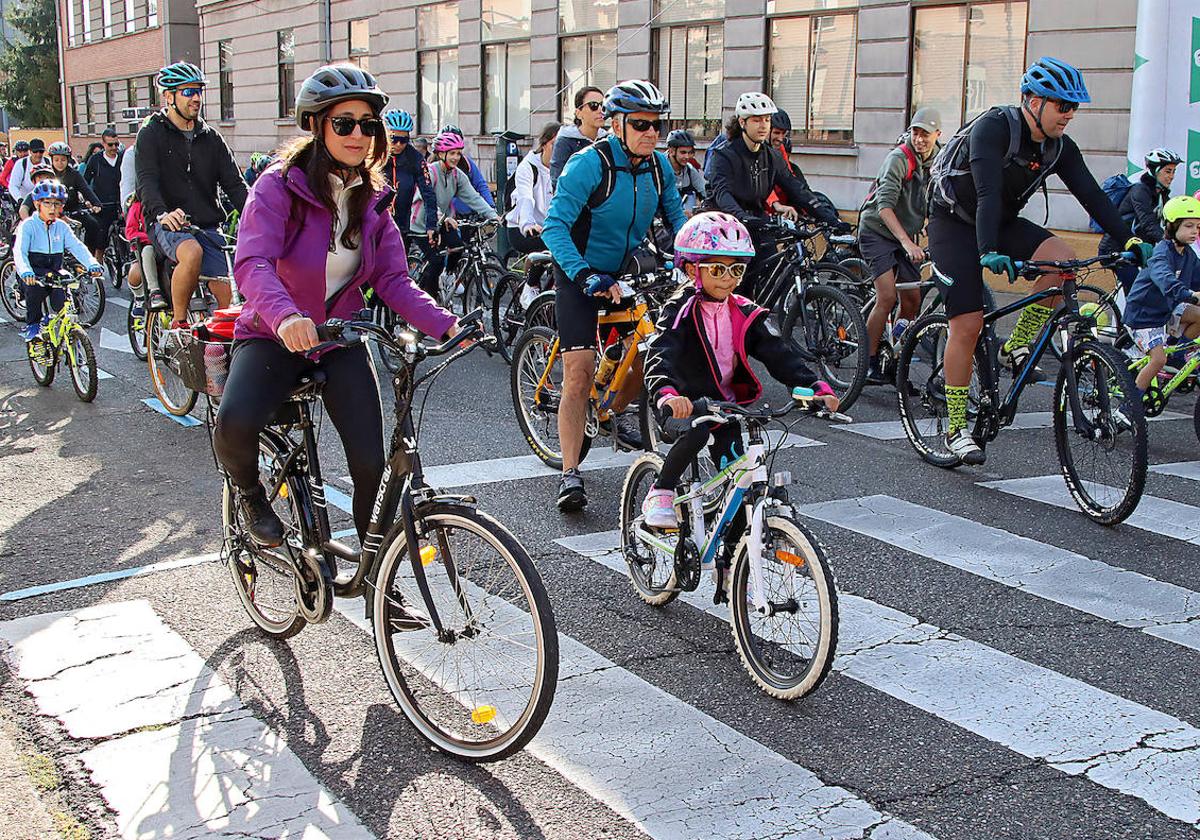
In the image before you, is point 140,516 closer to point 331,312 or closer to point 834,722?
point 331,312

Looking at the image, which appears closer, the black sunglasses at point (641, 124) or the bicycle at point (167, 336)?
the black sunglasses at point (641, 124)

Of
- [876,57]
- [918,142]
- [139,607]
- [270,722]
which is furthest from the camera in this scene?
[876,57]

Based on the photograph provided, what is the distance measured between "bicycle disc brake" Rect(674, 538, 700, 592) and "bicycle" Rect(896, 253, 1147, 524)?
8.32 feet

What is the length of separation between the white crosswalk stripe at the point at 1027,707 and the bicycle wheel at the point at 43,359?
697 centimetres

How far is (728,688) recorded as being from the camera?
4480mm

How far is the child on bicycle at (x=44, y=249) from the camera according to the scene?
33.6 feet

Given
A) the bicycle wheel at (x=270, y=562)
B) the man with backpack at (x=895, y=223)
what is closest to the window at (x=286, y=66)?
the man with backpack at (x=895, y=223)

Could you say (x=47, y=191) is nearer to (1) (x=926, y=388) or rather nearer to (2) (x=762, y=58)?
(1) (x=926, y=388)

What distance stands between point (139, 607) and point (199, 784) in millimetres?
1673

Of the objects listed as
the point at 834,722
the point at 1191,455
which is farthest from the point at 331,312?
the point at 1191,455

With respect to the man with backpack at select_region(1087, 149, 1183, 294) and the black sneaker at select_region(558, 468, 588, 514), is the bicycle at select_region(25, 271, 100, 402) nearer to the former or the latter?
the black sneaker at select_region(558, 468, 588, 514)

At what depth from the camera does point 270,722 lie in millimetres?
4160

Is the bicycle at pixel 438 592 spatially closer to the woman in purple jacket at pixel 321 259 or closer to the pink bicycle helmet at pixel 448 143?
the woman in purple jacket at pixel 321 259

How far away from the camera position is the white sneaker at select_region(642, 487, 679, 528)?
493 cm
